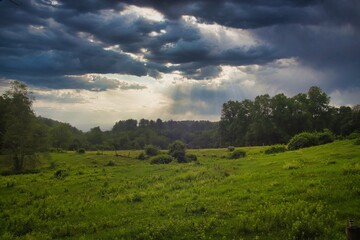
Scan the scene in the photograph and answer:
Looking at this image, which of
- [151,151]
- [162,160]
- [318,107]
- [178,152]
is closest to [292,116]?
[318,107]

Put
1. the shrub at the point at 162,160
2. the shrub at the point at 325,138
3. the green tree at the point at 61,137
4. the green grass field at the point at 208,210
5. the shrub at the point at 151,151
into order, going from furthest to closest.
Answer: the green tree at the point at 61,137 < the shrub at the point at 151,151 < the shrub at the point at 162,160 < the shrub at the point at 325,138 < the green grass field at the point at 208,210

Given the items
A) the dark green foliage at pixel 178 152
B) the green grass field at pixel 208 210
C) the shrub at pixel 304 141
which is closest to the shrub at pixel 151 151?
the dark green foliage at pixel 178 152

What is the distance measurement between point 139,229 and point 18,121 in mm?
58532

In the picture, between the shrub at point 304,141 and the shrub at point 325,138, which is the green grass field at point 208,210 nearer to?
the shrub at point 304,141

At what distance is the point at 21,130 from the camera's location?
65750mm

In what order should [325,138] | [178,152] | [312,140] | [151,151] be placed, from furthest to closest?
[151,151], [178,152], [312,140], [325,138]

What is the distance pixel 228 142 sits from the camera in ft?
505

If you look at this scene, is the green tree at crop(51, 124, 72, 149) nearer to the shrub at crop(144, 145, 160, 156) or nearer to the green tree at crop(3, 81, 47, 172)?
the shrub at crop(144, 145, 160, 156)

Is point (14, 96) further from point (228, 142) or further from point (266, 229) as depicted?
point (228, 142)

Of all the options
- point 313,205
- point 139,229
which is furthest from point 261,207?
point 139,229

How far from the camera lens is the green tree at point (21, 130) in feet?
213

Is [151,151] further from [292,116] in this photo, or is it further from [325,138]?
[292,116]

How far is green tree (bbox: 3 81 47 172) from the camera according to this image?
65000 millimetres

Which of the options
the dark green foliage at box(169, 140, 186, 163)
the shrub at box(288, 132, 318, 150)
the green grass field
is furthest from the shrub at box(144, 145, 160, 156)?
the green grass field
